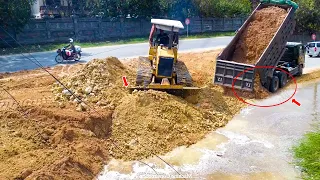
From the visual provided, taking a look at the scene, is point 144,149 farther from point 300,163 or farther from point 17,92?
point 17,92

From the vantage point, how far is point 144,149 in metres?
9.02

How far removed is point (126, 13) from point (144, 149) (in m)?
24.0

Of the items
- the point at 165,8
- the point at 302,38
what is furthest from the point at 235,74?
the point at 302,38

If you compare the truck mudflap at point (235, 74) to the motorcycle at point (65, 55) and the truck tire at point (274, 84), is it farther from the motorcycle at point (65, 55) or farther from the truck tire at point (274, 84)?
the motorcycle at point (65, 55)

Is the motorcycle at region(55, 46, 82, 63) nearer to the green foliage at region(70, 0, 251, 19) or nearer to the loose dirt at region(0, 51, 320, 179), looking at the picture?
the loose dirt at region(0, 51, 320, 179)

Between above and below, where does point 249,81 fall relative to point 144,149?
above

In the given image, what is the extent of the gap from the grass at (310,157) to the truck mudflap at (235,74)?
4.16 m

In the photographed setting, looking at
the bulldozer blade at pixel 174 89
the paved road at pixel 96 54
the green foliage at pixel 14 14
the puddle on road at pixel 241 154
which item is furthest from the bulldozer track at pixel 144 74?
the green foliage at pixel 14 14

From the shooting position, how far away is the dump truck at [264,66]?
12773 mm

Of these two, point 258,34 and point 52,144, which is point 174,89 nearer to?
point 52,144

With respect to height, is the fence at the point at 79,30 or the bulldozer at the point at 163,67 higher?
the fence at the point at 79,30

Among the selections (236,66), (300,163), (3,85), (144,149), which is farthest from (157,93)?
(3,85)

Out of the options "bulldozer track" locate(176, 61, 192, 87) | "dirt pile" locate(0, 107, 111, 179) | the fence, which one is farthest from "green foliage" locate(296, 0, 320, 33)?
"dirt pile" locate(0, 107, 111, 179)

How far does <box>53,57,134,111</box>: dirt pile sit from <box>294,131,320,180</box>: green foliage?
5500 mm
